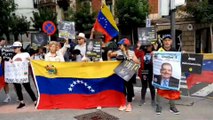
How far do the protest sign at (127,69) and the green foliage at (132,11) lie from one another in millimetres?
16768

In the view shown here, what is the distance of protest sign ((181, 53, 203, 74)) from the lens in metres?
7.62

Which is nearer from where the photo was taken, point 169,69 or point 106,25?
point 169,69

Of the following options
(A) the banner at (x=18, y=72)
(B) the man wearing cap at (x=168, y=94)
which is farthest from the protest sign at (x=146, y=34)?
(A) the banner at (x=18, y=72)

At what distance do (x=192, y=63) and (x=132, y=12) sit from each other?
1699cm

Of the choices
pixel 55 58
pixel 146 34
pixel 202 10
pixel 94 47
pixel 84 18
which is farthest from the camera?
pixel 84 18

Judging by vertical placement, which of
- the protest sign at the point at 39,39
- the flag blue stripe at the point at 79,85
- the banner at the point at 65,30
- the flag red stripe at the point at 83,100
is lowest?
the flag red stripe at the point at 83,100

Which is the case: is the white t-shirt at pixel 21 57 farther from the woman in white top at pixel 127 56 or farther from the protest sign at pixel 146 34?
the protest sign at pixel 146 34

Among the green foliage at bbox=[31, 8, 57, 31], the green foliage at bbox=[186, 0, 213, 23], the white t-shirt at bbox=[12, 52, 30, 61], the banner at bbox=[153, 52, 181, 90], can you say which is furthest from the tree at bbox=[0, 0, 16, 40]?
the banner at bbox=[153, 52, 181, 90]

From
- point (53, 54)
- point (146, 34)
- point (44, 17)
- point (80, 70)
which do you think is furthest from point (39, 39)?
point (44, 17)

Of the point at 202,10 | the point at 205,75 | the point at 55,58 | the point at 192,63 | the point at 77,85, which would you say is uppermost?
the point at 202,10

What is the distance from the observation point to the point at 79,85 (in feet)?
26.3

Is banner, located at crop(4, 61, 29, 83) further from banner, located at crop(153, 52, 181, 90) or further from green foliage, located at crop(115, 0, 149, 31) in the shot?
green foliage, located at crop(115, 0, 149, 31)

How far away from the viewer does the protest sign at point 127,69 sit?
7645 millimetres

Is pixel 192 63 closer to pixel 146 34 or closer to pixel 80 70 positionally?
pixel 80 70
